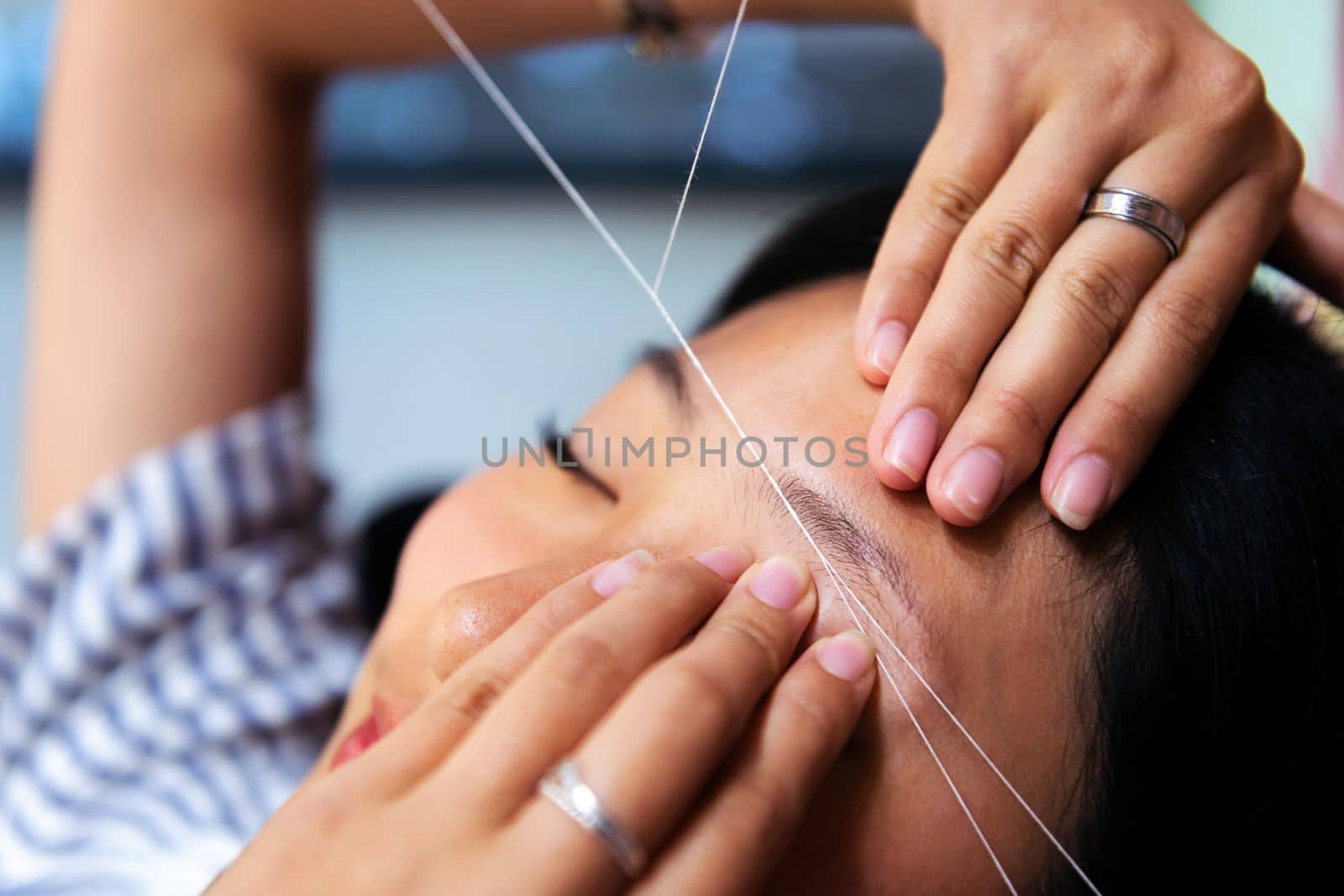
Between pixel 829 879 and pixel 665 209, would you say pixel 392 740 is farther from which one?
pixel 665 209

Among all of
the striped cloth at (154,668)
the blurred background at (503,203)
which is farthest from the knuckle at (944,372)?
the blurred background at (503,203)

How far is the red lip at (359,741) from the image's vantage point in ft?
2.09

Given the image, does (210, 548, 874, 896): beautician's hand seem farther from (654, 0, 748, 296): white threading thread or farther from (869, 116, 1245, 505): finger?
(654, 0, 748, 296): white threading thread

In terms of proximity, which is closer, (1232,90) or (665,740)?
(665,740)

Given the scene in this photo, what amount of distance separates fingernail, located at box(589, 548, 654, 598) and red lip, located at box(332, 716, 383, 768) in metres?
0.21

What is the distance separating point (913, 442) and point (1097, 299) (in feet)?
0.45

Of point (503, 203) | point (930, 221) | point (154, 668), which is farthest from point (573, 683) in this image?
point (503, 203)

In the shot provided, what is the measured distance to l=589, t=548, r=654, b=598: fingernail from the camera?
1.75 feet

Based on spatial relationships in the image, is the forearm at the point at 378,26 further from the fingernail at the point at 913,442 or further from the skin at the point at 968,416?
the fingernail at the point at 913,442

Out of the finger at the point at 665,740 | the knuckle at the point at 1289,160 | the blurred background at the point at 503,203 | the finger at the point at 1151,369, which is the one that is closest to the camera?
the finger at the point at 665,740

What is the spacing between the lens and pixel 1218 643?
0.57m

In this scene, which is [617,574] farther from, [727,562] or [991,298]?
[991,298]

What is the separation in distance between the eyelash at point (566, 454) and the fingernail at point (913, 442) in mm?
185

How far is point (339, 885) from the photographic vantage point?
428 millimetres
